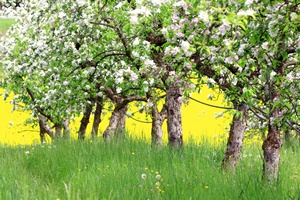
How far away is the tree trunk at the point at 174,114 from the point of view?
11750mm

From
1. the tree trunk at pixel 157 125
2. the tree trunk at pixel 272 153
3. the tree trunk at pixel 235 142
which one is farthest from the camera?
the tree trunk at pixel 157 125

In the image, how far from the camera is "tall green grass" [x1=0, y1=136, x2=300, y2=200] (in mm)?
7320

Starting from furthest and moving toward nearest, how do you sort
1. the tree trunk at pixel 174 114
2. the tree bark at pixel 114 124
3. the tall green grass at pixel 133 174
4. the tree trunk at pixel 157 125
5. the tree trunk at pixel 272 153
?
1. the tree bark at pixel 114 124
2. the tree trunk at pixel 157 125
3. the tree trunk at pixel 174 114
4. the tree trunk at pixel 272 153
5. the tall green grass at pixel 133 174

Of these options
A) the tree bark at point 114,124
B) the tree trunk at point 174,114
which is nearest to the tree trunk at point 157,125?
the tree bark at point 114,124

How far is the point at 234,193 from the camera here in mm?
7398

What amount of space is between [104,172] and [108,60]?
14.1 feet

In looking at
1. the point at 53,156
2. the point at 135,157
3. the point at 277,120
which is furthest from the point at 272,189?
the point at 53,156

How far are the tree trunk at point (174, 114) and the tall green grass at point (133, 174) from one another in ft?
1.16

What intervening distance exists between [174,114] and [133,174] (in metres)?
3.23

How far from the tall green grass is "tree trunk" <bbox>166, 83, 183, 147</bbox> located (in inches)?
13.9

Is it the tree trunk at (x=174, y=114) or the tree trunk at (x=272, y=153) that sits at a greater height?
the tree trunk at (x=174, y=114)

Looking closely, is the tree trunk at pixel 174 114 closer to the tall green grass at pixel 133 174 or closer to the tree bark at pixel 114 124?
the tall green grass at pixel 133 174

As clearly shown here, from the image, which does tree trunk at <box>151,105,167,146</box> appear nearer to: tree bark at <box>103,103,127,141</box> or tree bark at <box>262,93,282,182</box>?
tree bark at <box>103,103,127,141</box>

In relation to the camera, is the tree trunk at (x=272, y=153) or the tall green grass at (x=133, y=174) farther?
the tree trunk at (x=272, y=153)
